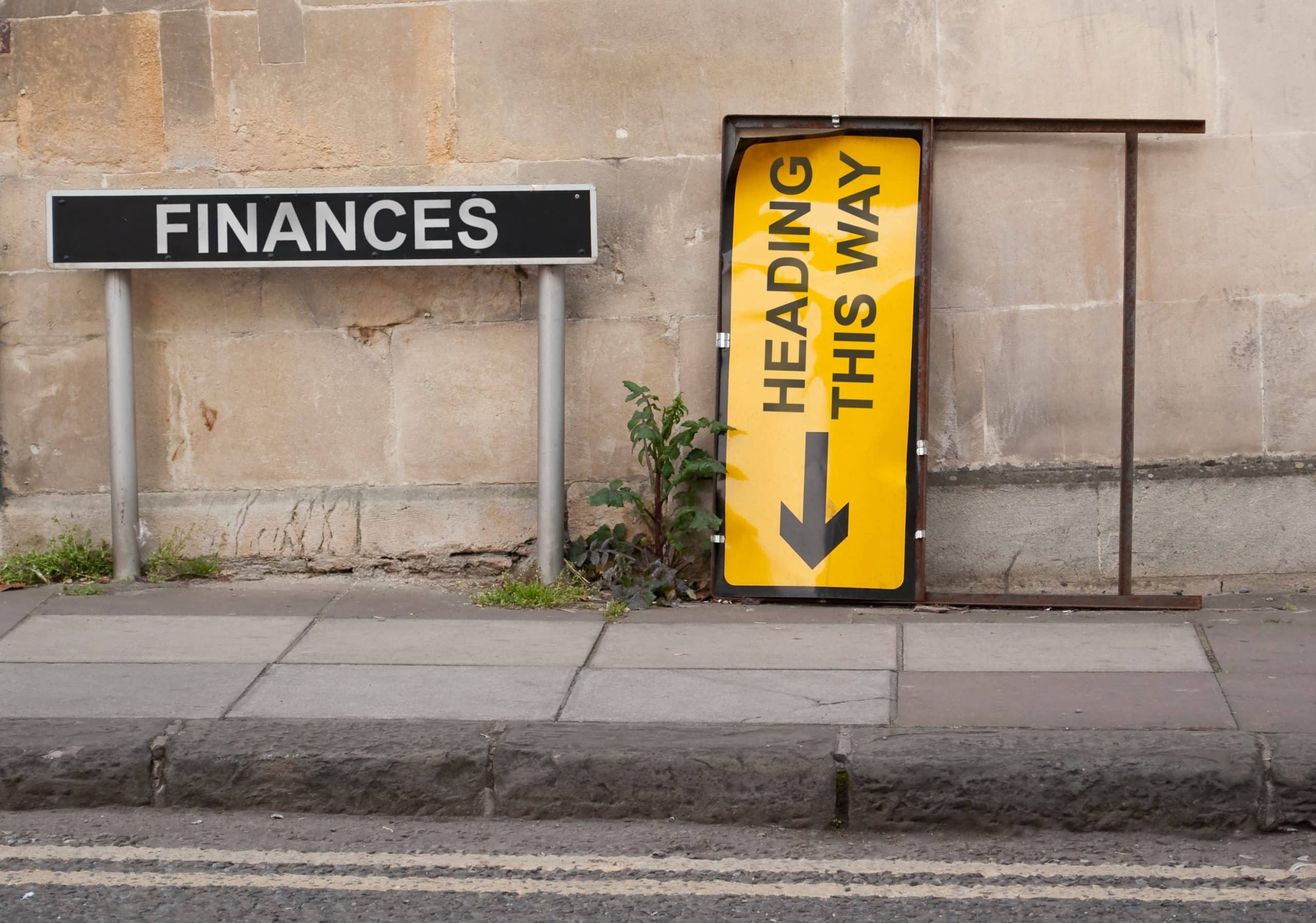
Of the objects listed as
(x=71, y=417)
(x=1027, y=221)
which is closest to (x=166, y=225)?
(x=71, y=417)

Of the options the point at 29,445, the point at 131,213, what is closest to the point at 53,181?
the point at 131,213

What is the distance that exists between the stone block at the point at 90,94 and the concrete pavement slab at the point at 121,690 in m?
2.66

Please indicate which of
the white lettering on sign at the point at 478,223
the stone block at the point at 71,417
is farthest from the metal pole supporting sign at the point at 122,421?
the white lettering on sign at the point at 478,223

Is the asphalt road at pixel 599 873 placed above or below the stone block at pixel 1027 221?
below

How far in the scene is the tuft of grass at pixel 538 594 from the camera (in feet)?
21.4

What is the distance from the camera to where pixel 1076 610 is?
6457 mm

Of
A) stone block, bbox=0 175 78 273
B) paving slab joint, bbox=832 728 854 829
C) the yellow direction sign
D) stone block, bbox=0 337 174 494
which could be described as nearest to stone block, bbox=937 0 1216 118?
the yellow direction sign

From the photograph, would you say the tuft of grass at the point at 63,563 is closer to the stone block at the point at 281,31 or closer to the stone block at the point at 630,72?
the stone block at the point at 281,31

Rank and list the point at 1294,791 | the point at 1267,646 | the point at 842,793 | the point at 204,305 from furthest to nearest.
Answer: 1. the point at 204,305
2. the point at 1267,646
3. the point at 842,793
4. the point at 1294,791

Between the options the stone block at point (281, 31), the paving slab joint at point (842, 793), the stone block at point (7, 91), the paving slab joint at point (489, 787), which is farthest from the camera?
the stone block at point (7, 91)

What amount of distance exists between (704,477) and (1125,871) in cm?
311

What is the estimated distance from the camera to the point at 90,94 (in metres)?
6.84

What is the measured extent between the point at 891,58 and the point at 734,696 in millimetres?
3155

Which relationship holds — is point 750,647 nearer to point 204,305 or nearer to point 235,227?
point 235,227
